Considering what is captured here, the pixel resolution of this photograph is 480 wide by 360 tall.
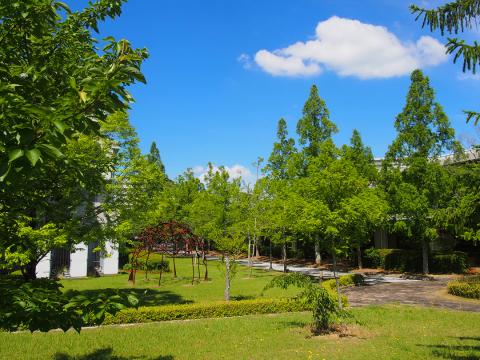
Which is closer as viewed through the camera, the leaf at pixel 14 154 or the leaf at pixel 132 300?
the leaf at pixel 14 154

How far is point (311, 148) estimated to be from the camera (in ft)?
122

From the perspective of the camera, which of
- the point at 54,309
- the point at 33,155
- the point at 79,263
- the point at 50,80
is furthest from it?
the point at 79,263

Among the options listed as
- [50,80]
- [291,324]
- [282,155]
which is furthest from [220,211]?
[50,80]

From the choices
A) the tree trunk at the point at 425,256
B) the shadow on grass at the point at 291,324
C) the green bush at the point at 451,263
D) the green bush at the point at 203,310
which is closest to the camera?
the shadow on grass at the point at 291,324

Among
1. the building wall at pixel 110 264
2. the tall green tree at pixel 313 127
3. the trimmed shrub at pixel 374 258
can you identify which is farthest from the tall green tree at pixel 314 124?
the building wall at pixel 110 264

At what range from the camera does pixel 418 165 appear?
2731 centimetres

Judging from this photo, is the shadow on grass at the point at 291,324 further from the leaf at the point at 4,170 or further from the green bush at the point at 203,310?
the leaf at the point at 4,170

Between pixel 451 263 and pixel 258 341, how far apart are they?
22792mm

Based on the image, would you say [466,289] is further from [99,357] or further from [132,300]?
[132,300]

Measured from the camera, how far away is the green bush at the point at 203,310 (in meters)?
13.7

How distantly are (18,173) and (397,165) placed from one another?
30251mm

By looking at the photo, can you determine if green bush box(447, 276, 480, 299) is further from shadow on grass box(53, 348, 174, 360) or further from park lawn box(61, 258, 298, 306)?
shadow on grass box(53, 348, 174, 360)

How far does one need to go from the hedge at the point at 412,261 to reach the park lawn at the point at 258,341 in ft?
52.4

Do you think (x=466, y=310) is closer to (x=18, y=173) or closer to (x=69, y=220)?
(x=69, y=220)
